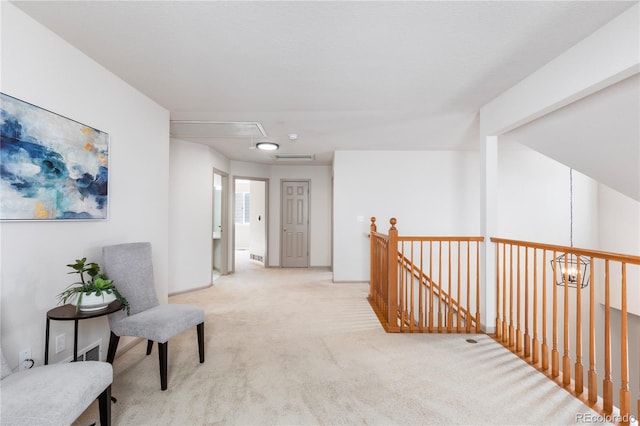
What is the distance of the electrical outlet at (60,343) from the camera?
6.47 ft

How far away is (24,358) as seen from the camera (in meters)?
1.76

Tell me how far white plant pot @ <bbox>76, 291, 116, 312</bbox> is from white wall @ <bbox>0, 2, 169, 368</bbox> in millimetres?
332

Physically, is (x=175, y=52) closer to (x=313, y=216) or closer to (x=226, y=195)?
(x=226, y=195)

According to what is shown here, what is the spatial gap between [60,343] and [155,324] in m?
0.65

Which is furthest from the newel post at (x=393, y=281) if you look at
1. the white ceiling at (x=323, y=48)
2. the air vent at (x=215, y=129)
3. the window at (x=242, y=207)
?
the window at (x=242, y=207)

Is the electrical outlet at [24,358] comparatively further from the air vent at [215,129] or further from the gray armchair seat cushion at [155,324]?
the air vent at [215,129]

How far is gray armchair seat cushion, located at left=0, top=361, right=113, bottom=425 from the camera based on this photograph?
3.75ft

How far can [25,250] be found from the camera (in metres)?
1.76

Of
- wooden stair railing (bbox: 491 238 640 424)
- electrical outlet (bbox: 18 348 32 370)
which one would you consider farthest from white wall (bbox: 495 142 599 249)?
electrical outlet (bbox: 18 348 32 370)

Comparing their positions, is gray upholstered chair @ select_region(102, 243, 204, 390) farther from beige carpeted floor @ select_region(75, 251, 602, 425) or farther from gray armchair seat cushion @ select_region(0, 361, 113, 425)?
gray armchair seat cushion @ select_region(0, 361, 113, 425)

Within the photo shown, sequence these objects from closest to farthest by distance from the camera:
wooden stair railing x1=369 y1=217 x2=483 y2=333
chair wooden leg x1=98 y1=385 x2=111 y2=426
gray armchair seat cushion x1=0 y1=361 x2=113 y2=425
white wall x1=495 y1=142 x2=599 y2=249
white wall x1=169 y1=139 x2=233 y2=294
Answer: gray armchair seat cushion x1=0 y1=361 x2=113 y2=425, chair wooden leg x1=98 y1=385 x2=111 y2=426, wooden stair railing x1=369 y1=217 x2=483 y2=333, white wall x1=169 y1=139 x2=233 y2=294, white wall x1=495 y1=142 x2=599 y2=249

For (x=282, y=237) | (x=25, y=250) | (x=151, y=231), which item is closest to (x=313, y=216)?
(x=282, y=237)

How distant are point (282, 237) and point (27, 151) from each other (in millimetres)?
4974

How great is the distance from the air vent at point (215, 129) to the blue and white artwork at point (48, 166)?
1.47 m
